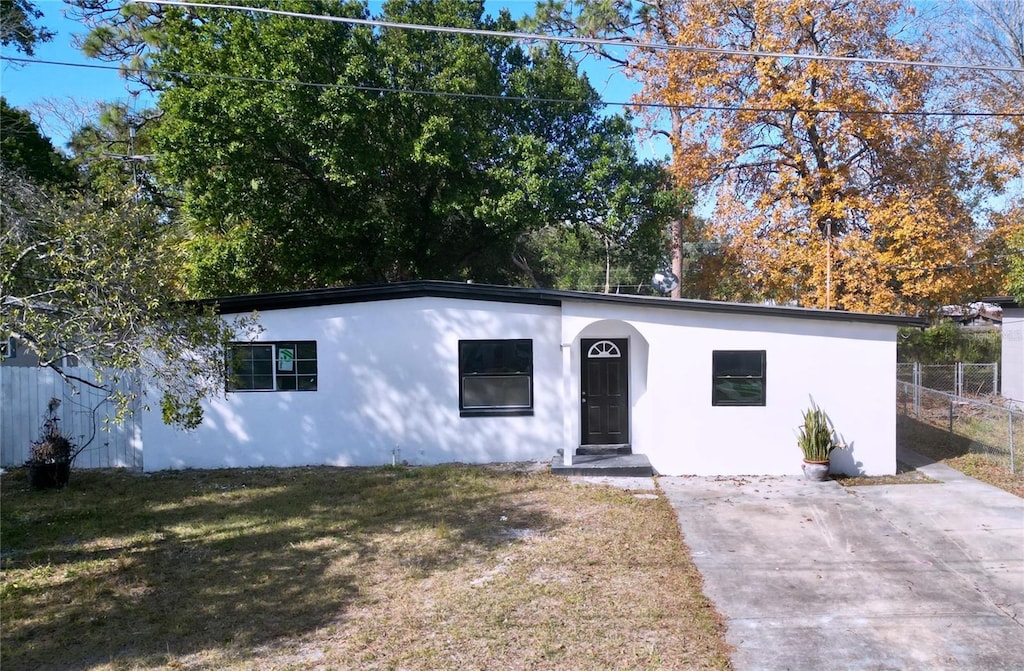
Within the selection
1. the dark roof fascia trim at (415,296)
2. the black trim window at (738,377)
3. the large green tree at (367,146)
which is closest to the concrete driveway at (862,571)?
the black trim window at (738,377)

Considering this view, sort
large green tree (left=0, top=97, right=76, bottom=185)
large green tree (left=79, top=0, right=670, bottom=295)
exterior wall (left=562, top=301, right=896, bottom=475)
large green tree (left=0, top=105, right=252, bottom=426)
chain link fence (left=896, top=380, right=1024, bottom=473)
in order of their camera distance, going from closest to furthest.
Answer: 1. large green tree (left=0, top=105, right=252, bottom=426)
2. exterior wall (left=562, top=301, right=896, bottom=475)
3. chain link fence (left=896, top=380, right=1024, bottom=473)
4. large green tree (left=79, top=0, right=670, bottom=295)
5. large green tree (left=0, top=97, right=76, bottom=185)

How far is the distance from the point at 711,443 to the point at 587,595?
18.3ft

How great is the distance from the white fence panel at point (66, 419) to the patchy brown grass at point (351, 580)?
1.78m

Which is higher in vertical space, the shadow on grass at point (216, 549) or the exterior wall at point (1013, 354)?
the exterior wall at point (1013, 354)

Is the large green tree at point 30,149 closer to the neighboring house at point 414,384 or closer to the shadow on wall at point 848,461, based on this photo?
the neighboring house at point 414,384

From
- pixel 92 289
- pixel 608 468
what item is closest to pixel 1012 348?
pixel 608 468

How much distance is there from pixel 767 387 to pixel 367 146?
35.4ft

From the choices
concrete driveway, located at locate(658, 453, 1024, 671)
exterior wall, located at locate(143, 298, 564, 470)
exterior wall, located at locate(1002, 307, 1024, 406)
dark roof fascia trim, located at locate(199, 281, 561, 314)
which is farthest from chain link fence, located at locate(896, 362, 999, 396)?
exterior wall, located at locate(143, 298, 564, 470)

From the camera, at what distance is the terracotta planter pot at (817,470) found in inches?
405

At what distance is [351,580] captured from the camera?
253 inches

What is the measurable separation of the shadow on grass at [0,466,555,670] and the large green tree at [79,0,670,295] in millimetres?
8174

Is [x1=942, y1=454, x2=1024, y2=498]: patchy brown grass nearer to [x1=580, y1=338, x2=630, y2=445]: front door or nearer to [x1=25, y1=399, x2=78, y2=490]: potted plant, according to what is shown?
[x1=580, y1=338, x2=630, y2=445]: front door

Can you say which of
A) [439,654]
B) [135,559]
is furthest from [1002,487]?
Answer: [135,559]

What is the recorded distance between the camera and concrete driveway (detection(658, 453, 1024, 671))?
510cm
